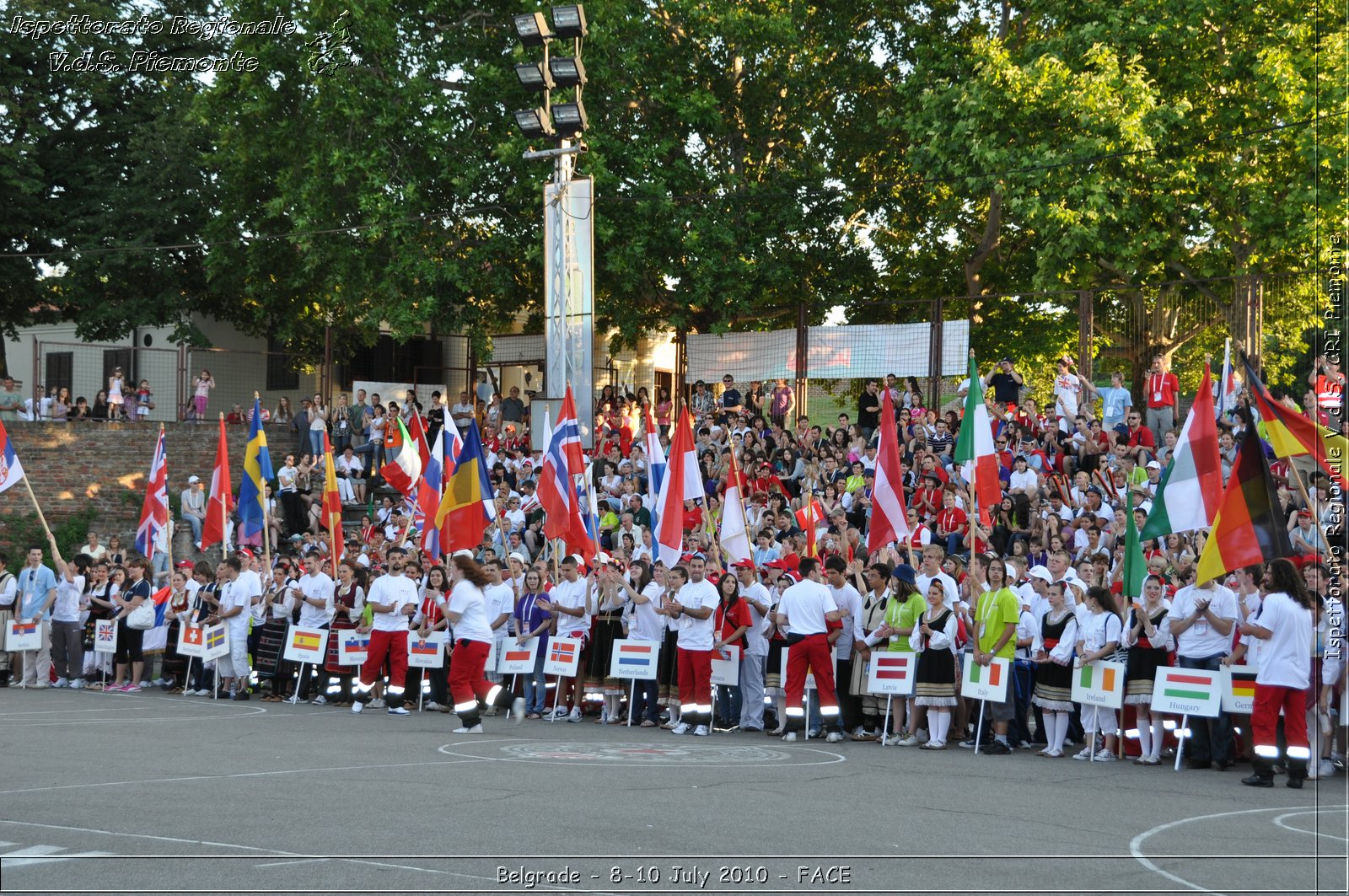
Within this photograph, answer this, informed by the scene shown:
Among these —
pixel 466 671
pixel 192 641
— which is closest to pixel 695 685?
pixel 466 671

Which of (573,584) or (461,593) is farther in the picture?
(573,584)

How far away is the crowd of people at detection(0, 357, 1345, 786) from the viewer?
13.6 m

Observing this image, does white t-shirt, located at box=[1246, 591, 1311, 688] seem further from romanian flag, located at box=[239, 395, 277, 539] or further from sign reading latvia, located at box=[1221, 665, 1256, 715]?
romanian flag, located at box=[239, 395, 277, 539]

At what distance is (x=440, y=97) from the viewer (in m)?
31.8

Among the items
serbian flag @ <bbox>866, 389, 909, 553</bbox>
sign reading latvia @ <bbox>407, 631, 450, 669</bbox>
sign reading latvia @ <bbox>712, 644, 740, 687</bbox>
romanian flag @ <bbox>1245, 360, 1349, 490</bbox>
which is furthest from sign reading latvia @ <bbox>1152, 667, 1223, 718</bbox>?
sign reading latvia @ <bbox>407, 631, 450, 669</bbox>

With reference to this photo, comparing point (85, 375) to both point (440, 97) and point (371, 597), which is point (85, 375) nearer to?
point (440, 97)

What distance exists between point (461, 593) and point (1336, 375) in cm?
1078

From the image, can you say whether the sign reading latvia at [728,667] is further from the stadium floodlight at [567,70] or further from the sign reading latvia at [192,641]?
the stadium floodlight at [567,70]

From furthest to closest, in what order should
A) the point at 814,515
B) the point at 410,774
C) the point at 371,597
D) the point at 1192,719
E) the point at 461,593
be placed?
the point at 814,515 < the point at 371,597 < the point at 461,593 < the point at 1192,719 < the point at 410,774

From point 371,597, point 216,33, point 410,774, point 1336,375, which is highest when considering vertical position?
point 216,33

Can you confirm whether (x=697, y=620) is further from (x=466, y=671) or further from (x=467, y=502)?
(x=467, y=502)

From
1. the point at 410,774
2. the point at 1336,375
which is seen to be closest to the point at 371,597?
the point at 410,774

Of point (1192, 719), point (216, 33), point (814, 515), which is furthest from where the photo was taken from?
point (216, 33)

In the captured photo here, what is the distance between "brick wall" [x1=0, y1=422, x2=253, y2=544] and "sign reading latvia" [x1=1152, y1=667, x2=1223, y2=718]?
24.1m
